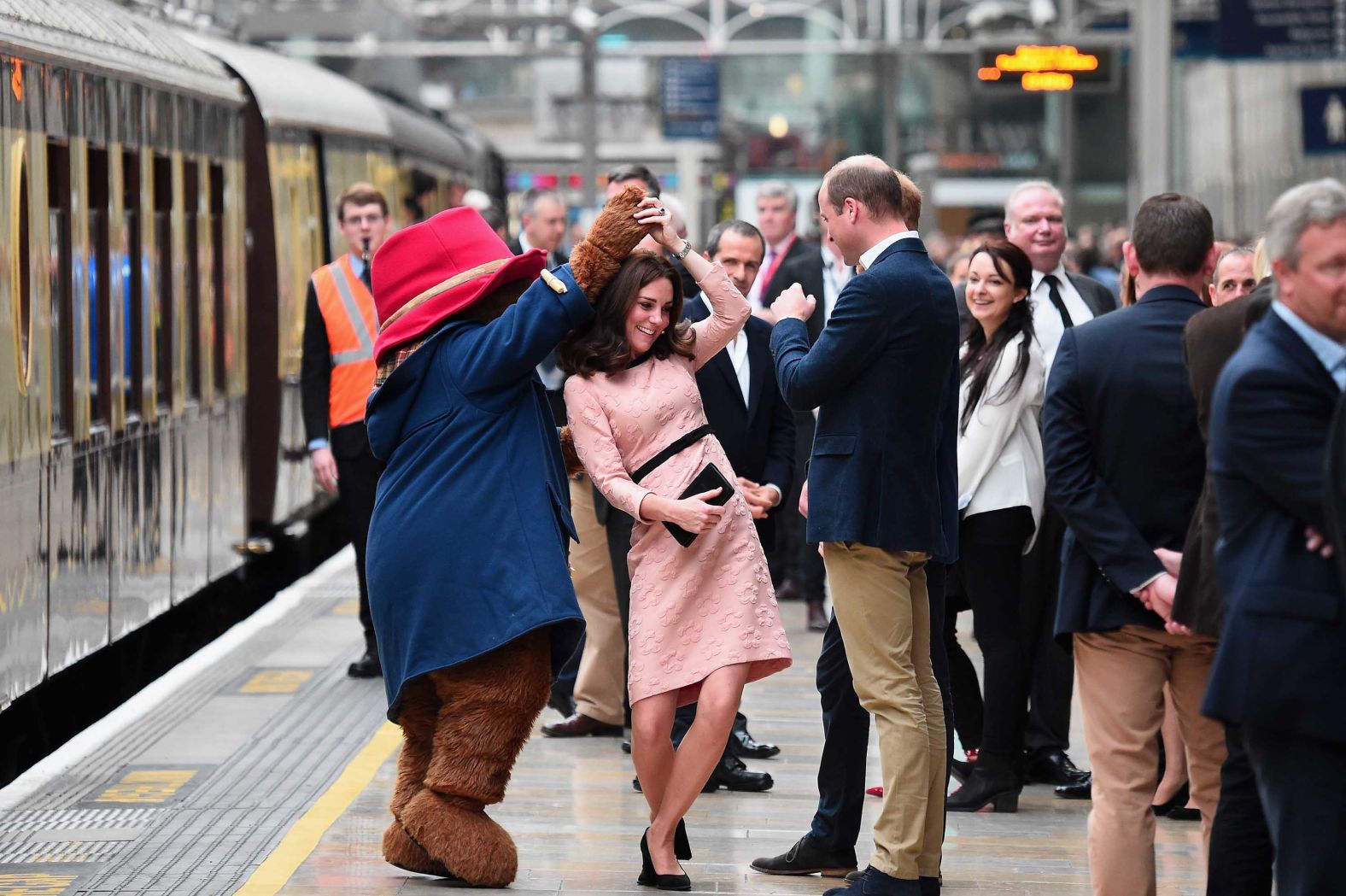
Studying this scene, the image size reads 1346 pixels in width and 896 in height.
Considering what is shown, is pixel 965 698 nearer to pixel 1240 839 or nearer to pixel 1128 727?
pixel 1128 727

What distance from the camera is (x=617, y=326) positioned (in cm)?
608

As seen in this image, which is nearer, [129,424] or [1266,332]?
[1266,332]

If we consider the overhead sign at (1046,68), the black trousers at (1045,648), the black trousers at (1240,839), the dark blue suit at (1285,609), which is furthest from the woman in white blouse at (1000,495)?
the overhead sign at (1046,68)

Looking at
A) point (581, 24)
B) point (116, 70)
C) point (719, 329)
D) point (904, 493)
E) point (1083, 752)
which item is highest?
point (581, 24)

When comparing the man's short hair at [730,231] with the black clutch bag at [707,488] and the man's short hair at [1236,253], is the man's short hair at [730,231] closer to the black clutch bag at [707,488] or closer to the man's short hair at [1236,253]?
the man's short hair at [1236,253]

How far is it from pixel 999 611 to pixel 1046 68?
12673 millimetres

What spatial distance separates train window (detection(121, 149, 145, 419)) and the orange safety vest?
805mm

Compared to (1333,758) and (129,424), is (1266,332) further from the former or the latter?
(129,424)

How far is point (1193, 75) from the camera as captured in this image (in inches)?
1542

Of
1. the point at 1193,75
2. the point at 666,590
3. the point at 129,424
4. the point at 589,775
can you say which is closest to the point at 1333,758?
the point at 666,590

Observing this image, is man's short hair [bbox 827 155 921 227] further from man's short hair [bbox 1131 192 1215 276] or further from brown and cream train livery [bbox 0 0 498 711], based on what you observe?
brown and cream train livery [bbox 0 0 498 711]

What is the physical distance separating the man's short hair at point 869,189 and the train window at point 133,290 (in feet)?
→ 14.9

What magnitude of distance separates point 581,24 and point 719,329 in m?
21.1

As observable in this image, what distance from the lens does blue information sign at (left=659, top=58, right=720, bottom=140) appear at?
38.2 meters
